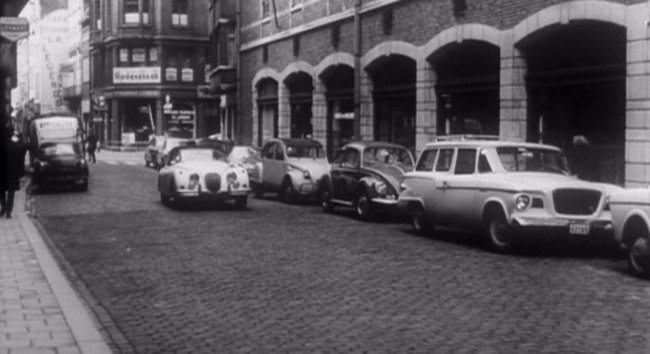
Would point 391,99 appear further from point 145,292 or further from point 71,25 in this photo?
point 71,25

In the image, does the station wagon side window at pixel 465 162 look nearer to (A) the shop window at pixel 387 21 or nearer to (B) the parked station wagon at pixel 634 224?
(B) the parked station wagon at pixel 634 224

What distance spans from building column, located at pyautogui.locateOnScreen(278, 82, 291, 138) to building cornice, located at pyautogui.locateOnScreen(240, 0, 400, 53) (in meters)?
1.92

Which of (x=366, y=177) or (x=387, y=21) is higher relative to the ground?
(x=387, y=21)

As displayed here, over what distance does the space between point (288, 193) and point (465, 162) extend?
345 inches

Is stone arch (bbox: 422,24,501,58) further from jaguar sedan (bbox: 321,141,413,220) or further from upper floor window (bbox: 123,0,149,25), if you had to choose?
upper floor window (bbox: 123,0,149,25)

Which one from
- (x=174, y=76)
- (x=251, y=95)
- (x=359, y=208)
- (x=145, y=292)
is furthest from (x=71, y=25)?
(x=145, y=292)

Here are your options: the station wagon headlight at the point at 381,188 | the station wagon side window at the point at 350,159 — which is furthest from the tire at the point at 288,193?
the station wagon headlight at the point at 381,188

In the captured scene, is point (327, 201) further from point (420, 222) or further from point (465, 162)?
point (465, 162)

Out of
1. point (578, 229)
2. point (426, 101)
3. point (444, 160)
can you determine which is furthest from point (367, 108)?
point (578, 229)

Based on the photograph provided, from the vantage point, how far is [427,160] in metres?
16.4

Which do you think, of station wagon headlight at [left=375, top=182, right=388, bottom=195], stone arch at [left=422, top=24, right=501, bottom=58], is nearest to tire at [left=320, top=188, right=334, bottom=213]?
station wagon headlight at [left=375, top=182, right=388, bottom=195]

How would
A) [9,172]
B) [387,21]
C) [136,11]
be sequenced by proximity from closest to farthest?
[9,172], [387,21], [136,11]

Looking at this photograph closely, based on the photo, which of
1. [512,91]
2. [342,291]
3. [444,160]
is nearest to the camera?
[342,291]

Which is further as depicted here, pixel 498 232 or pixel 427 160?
pixel 427 160
